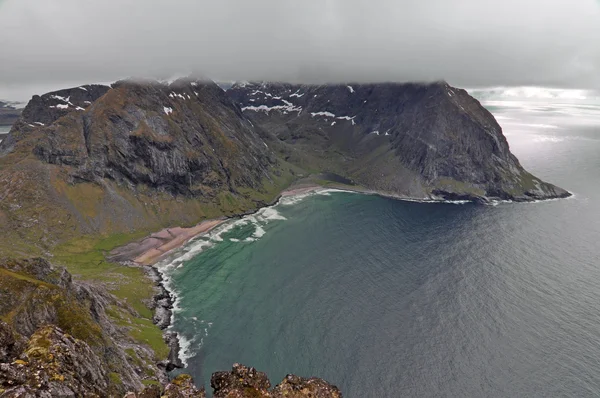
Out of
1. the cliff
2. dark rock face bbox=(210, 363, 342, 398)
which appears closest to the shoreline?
the cliff

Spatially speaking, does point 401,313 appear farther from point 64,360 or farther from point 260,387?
point 64,360

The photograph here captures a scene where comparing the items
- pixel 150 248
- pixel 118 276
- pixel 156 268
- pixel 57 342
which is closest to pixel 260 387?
pixel 57 342

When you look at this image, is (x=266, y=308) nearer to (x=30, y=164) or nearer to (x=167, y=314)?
(x=167, y=314)

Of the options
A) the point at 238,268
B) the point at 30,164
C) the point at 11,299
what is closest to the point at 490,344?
the point at 238,268

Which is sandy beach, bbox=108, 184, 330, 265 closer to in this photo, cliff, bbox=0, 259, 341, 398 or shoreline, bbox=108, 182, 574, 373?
shoreline, bbox=108, 182, 574, 373

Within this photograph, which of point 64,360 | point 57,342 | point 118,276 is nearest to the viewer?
point 64,360

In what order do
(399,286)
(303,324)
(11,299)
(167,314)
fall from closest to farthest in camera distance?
(11,299) → (303,324) → (167,314) → (399,286)

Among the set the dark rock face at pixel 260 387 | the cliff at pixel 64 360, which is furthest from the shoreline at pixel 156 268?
the dark rock face at pixel 260 387
